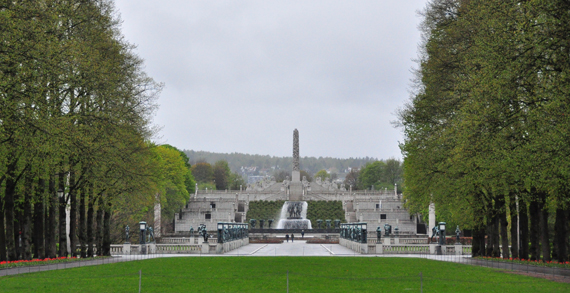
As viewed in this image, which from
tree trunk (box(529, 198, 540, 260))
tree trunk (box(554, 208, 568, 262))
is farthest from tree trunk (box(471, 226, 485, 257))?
tree trunk (box(554, 208, 568, 262))

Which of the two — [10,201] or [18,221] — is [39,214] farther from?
[18,221]

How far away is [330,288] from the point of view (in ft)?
67.2

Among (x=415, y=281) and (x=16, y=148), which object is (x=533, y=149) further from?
(x=16, y=148)

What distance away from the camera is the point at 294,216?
10400cm

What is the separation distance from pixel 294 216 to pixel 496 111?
7871cm

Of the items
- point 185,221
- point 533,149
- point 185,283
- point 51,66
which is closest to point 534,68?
point 533,149

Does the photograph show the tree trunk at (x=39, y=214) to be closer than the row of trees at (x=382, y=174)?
Yes

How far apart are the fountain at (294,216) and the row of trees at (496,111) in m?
50.4

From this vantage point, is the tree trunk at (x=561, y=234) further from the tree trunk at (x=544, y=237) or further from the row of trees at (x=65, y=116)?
the row of trees at (x=65, y=116)

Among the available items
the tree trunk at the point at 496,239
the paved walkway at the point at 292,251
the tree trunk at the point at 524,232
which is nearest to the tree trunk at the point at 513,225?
the tree trunk at the point at 524,232

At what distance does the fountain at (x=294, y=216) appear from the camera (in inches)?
3612

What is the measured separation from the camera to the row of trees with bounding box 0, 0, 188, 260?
25.0 meters

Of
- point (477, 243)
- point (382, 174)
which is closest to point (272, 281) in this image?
point (477, 243)

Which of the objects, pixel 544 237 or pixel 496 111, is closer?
pixel 496 111
